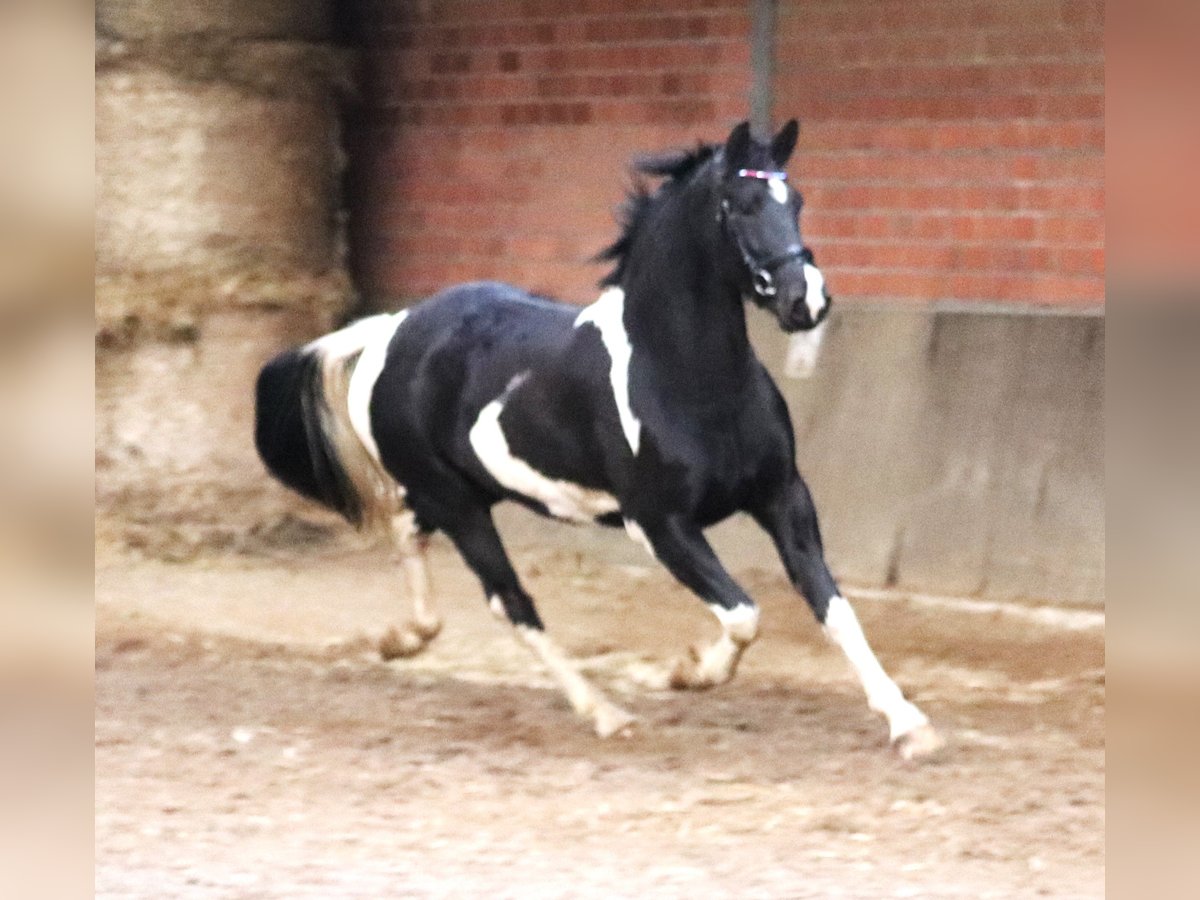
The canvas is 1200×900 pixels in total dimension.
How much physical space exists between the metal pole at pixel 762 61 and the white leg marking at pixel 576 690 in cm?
330

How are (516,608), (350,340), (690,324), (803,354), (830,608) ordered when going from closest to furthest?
(830,608) → (690,324) → (516,608) → (350,340) → (803,354)

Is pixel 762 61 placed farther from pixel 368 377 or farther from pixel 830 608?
pixel 830 608

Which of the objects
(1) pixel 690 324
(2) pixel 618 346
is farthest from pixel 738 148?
(2) pixel 618 346

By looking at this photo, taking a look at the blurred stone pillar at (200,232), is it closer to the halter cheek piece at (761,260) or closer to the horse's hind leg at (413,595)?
the horse's hind leg at (413,595)

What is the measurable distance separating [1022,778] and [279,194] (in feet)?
17.2

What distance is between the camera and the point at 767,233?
5.04 m

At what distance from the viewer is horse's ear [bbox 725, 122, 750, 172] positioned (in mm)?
5156

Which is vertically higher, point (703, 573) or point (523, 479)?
point (523, 479)

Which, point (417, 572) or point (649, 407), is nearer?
point (649, 407)

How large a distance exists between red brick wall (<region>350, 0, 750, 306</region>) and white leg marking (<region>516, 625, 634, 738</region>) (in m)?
3.31

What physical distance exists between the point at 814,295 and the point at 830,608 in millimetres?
937

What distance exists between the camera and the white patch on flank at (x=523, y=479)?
5.73m

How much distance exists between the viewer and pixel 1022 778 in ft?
16.9

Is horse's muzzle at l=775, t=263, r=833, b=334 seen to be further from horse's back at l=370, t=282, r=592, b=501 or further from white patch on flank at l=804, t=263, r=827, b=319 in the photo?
horse's back at l=370, t=282, r=592, b=501
